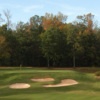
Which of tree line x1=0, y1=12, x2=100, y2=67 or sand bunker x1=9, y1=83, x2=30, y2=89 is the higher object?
tree line x1=0, y1=12, x2=100, y2=67

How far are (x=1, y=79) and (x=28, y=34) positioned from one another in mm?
30238

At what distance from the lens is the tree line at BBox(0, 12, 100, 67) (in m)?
42.2

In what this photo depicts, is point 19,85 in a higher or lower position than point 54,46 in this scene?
lower

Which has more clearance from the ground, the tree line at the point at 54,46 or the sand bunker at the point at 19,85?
the tree line at the point at 54,46

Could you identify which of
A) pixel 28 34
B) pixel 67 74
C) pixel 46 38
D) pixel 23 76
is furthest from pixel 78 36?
pixel 23 76

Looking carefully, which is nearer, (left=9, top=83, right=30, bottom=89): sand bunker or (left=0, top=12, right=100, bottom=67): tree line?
(left=9, top=83, right=30, bottom=89): sand bunker

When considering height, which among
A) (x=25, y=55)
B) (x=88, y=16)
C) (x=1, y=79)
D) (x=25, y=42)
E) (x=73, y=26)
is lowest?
(x=1, y=79)

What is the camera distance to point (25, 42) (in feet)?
155

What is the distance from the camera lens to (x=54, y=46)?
4200 centimetres

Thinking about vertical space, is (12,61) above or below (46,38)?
below

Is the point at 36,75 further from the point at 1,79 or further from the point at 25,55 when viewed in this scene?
the point at 25,55

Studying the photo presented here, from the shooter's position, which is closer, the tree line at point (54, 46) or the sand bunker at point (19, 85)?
the sand bunker at point (19, 85)

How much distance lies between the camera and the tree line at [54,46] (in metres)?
42.2

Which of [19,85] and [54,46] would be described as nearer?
[19,85]
